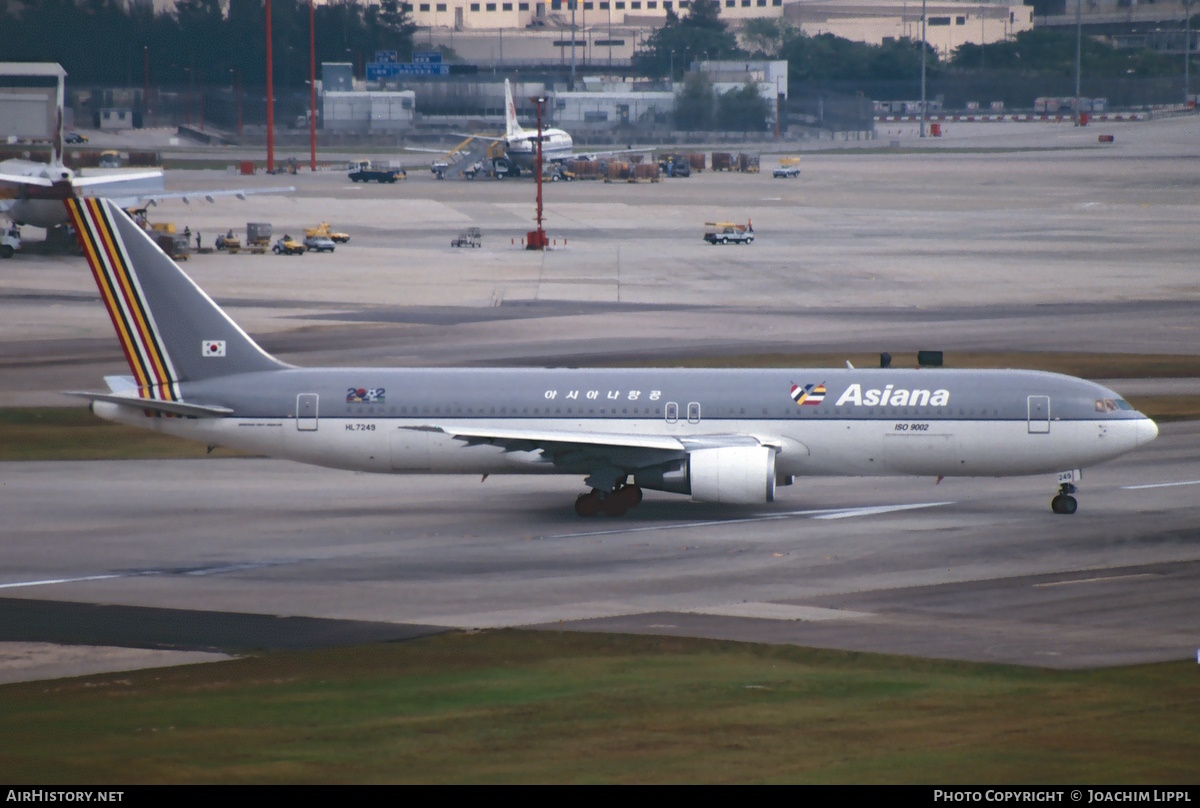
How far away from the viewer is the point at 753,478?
41781 millimetres

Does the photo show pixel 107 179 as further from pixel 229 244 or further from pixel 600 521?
pixel 600 521

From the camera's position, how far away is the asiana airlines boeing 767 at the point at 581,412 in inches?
1705

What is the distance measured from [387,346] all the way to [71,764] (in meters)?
52.1

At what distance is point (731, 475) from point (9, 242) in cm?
8617

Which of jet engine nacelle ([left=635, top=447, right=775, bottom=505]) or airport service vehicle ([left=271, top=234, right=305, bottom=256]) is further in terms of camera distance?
airport service vehicle ([left=271, top=234, right=305, bottom=256])

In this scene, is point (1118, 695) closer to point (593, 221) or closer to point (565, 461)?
point (565, 461)

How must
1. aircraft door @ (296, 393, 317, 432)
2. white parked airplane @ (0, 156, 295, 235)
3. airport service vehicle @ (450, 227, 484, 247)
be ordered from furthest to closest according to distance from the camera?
airport service vehicle @ (450, 227, 484, 247) → white parked airplane @ (0, 156, 295, 235) → aircraft door @ (296, 393, 317, 432)

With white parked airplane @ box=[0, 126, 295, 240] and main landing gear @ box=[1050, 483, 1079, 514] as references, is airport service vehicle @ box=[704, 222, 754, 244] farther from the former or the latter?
main landing gear @ box=[1050, 483, 1079, 514]

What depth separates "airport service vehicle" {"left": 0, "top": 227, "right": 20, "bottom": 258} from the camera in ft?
366

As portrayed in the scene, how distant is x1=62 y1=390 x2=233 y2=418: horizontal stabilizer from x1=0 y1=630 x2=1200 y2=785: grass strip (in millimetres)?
15090

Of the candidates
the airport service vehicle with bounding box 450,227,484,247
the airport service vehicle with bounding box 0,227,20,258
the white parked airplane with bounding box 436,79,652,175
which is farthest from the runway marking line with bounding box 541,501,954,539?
the white parked airplane with bounding box 436,79,652,175

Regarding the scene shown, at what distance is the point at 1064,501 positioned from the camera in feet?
145

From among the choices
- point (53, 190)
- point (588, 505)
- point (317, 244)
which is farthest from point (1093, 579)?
point (317, 244)
